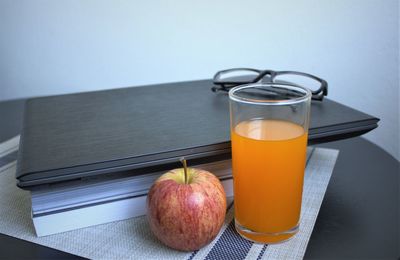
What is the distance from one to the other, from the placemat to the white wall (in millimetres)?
688

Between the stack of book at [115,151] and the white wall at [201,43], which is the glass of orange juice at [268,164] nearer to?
the stack of book at [115,151]

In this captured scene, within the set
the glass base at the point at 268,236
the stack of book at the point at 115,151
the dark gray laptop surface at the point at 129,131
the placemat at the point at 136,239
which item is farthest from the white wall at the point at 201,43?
the glass base at the point at 268,236

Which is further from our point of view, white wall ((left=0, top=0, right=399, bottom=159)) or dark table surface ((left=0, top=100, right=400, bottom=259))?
white wall ((left=0, top=0, right=399, bottom=159))

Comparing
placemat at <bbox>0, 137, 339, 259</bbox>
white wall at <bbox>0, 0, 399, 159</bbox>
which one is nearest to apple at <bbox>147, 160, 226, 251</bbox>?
placemat at <bbox>0, 137, 339, 259</bbox>

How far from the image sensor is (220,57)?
4.14 ft

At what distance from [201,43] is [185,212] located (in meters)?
0.85

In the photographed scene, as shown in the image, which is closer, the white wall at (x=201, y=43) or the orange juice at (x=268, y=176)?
the orange juice at (x=268, y=176)

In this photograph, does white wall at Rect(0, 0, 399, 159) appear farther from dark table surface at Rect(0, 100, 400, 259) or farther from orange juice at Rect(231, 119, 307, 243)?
orange juice at Rect(231, 119, 307, 243)

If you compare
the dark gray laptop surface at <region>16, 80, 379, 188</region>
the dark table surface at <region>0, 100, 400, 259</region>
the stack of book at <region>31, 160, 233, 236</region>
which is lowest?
the dark table surface at <region>0, 100, 400, 259</region>

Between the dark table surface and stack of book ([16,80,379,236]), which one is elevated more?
stack of book ([16,80,379,236])

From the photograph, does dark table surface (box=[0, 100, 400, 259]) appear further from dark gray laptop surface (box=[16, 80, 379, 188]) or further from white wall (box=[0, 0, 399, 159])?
white wall (box=[0, 0, 399, 159])

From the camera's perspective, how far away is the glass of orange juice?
496 millimetres

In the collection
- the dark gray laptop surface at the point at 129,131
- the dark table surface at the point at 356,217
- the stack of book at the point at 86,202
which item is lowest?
the dark table surface at the point at 356,217

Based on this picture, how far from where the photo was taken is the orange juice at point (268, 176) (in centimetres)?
50
